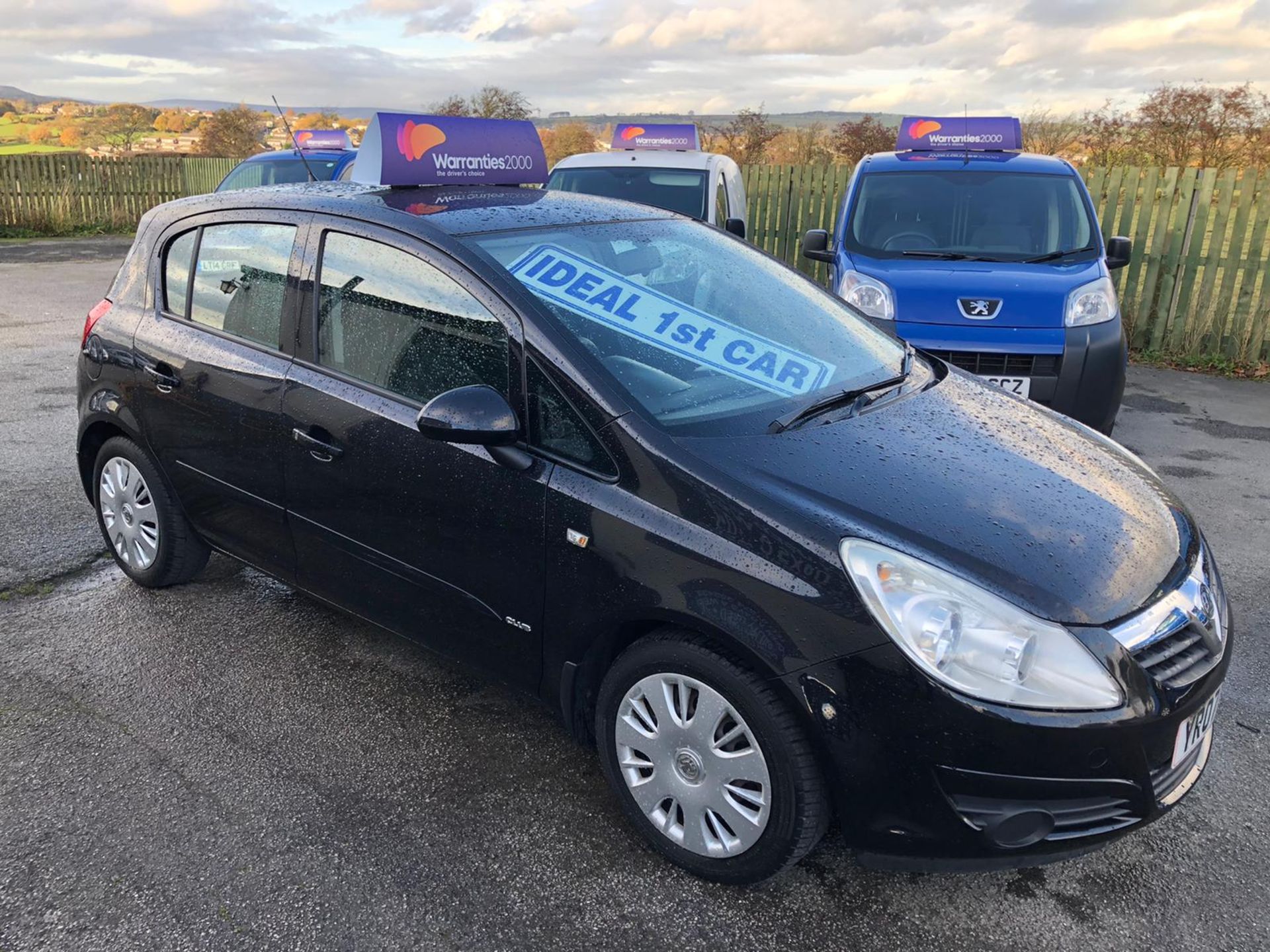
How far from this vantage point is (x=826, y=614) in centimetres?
211

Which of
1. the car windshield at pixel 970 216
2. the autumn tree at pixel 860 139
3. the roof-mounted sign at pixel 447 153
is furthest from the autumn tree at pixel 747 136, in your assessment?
the roof-mounted sign at pixel 447 153

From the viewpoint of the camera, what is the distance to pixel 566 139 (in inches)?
790

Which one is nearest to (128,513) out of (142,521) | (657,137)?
(142,521)

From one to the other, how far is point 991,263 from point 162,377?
15.5ft

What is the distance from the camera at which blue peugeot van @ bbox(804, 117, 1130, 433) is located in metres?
5.41

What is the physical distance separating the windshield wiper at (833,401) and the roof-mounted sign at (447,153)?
1709 millimetres

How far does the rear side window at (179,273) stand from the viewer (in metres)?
3.60

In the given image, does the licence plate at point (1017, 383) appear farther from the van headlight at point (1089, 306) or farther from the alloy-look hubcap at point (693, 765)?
the alloy-look hubcap at point (693, 765)

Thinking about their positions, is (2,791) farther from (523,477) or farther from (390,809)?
(523,477)

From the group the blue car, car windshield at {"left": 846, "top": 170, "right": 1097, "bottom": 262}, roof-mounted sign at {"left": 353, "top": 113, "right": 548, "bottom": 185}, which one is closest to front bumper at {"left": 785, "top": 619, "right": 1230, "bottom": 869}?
roof-mounted sign at {"left": 353, "top": 113, "right": 548, "bottom": 185}

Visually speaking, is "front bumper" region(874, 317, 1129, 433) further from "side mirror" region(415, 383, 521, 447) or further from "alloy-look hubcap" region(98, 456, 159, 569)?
"alloy-look hubcap" region(98, 456, 159, 569)

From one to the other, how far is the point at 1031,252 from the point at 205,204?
4.97m

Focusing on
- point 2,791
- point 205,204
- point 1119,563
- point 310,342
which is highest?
point 205,204

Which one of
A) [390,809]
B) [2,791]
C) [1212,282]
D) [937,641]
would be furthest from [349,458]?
[1212,282]
